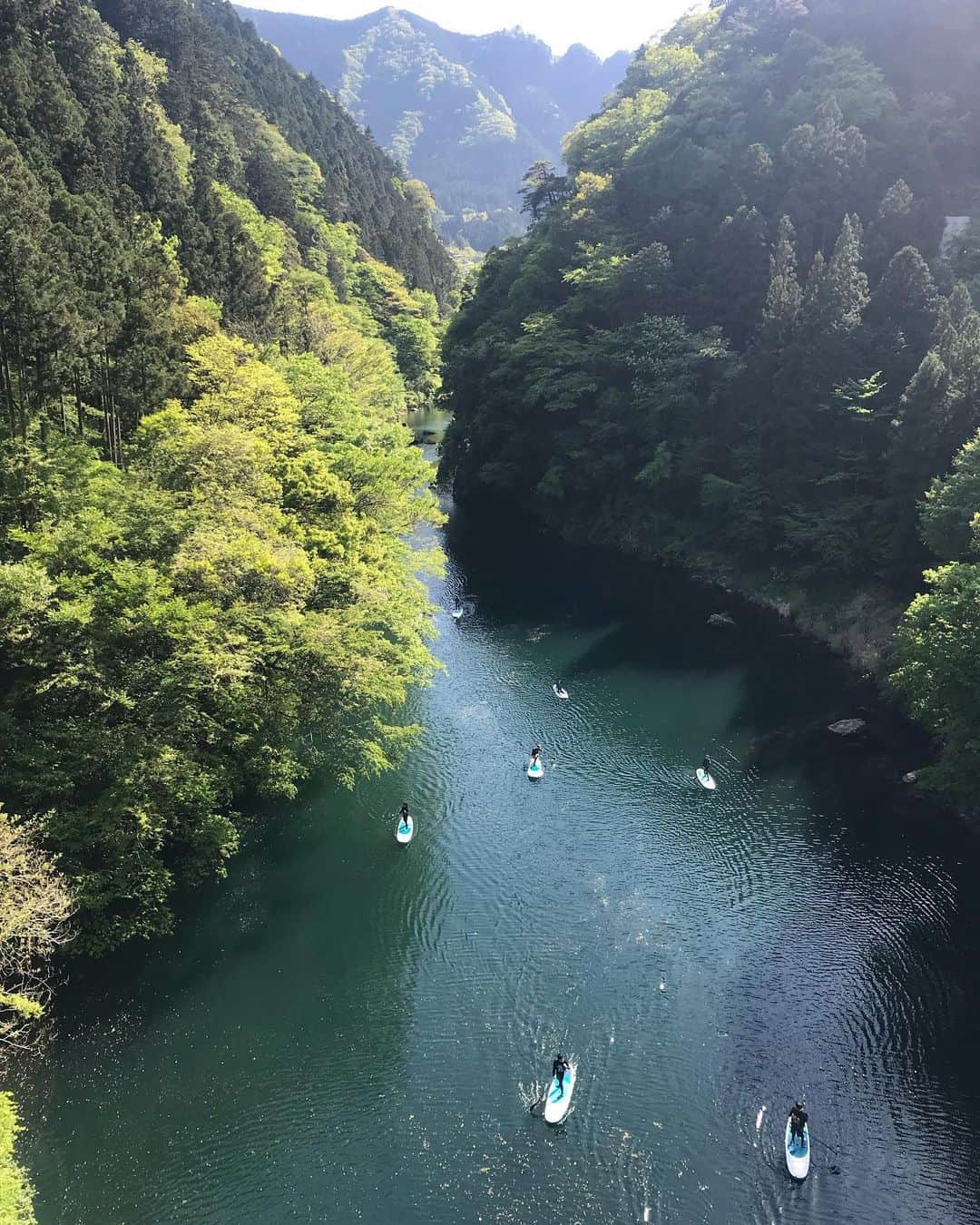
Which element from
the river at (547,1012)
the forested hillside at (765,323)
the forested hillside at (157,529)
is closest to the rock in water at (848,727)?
the river at (547,1012)

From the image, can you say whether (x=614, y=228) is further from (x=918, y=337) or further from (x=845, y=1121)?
(x=845, y=1121)

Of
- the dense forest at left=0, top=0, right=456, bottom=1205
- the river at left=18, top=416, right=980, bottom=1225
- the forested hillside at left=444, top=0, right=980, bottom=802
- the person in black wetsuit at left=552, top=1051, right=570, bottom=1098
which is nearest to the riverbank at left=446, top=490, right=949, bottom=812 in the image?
the forested hillside at left=444, top=0, right=980, bottom=802

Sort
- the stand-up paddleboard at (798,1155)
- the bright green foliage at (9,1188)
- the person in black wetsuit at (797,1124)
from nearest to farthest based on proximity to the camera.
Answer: the bright green foliage at (9,1188) < the stand-up paddleboard at (798,1155) < the person in black wetsuit at (797,1124)

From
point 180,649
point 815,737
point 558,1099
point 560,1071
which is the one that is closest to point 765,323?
point 815,737

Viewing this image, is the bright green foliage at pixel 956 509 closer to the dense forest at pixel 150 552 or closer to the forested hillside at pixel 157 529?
the forested hillside at pixel 157 529

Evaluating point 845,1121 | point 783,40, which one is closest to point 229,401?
point 845,1121

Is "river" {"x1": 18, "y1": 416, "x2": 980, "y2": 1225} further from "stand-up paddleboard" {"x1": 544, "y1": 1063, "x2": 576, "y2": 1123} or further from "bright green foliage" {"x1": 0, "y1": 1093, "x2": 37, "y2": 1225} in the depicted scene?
"bright green foliage" {"x1": 0, "y1": 1093, "x2": 37, "y2": 1225}
